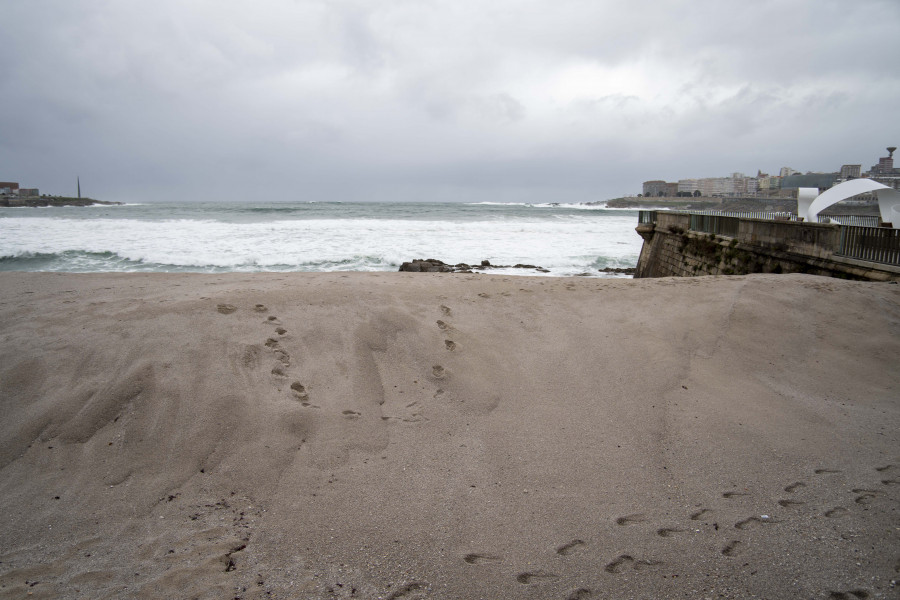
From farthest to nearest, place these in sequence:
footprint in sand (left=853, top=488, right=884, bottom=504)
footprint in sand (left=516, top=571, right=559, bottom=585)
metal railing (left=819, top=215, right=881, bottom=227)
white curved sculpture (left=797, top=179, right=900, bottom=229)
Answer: metal railing (left=819, top=215, right=881, bottom=227) → white curved sculpture (left=797, top=179, right=900, bottom=229) → footprint in sand (left=853, top=488, right=884, bottom=504) → footprint in sand (left=516, top=571, right=559, bottom=585)

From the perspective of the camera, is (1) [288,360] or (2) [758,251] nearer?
(1) [288,360]

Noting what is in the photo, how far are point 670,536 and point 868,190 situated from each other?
14.0m

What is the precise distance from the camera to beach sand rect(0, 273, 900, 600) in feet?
8.18

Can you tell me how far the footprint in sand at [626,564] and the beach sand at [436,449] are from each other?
0.6 inches

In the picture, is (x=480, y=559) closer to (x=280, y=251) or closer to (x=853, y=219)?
(x=280, y=251)

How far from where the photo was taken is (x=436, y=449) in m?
3.59

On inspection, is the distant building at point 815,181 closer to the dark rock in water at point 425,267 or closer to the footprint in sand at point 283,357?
the dark rock in water at point 425,267

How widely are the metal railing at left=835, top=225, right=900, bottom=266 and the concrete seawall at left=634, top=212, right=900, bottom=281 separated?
15 cm

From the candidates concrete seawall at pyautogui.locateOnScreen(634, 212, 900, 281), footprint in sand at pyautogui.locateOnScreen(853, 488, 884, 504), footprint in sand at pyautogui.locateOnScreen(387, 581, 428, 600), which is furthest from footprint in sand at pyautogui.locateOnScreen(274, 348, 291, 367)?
concrete seawall at pyautogui.locateOnScreen(634, 212, 900, 281)

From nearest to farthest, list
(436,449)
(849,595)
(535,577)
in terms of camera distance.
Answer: (849,595) → (535,577) → (436,449)

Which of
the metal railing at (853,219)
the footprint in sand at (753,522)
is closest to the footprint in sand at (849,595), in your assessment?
the footprint in sand at (753,522)

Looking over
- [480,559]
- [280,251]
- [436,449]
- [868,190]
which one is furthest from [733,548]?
[280,251]

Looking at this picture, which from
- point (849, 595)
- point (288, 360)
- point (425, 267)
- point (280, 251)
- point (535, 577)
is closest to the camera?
point (849, 595)

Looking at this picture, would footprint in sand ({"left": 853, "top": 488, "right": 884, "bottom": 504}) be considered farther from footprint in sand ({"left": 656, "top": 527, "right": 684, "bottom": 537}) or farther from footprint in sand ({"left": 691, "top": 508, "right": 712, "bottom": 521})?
footprint in sand ({"left": 656, "top": 527, "right": 684, "bottom": 537})
